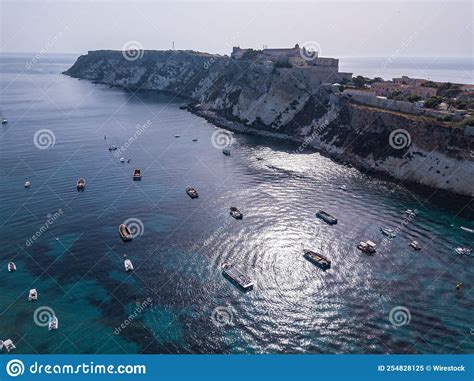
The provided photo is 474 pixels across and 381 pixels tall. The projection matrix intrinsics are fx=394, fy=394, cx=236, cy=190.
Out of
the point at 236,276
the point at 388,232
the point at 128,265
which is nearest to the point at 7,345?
the point at 128,265

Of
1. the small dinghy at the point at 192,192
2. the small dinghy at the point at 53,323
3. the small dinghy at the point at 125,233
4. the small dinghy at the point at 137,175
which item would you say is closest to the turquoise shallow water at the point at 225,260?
the small dinghy at the point at 53,323

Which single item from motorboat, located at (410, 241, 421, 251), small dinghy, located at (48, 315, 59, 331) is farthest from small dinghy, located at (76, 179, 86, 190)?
motorboat, located at (410, 241, 421, 251)

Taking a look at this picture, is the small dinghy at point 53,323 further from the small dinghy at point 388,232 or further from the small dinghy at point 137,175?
the small dinghy at point 388,232

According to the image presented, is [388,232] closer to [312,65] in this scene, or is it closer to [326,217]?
[326,217]

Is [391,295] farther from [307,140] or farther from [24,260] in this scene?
[307,140]

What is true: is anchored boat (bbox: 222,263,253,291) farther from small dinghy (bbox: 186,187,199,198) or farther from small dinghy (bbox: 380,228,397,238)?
small dinghy (bbox: 186,187,199,198)
